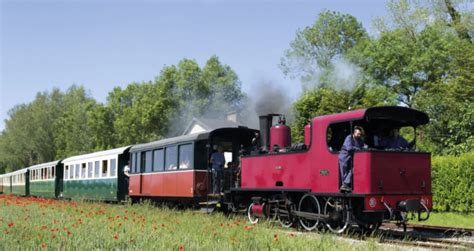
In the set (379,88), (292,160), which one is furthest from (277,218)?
(379,88)

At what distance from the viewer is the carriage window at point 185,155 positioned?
16130 mm

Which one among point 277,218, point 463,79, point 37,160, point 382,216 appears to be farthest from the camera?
point 37,160

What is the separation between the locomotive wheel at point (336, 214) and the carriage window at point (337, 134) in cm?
118

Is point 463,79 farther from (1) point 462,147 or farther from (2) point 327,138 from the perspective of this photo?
(2) point 327,138

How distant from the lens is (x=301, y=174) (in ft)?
39.8

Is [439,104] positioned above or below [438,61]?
below

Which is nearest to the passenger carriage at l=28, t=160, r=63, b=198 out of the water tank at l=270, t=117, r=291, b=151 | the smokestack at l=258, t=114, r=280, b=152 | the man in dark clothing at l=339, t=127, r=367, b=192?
the smokestack at l=258, t=114, r=280, b=152

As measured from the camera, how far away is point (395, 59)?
37.2 m

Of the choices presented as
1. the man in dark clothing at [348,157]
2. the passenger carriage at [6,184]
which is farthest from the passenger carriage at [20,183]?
the man in dark clothing at [348,157]

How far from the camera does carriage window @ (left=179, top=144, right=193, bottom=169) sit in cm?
1613

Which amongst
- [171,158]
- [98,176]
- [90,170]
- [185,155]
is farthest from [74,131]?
[185,155]

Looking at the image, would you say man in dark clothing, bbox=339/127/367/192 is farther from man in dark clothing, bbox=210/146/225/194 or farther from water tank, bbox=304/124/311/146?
man in dark clothing, bbox=210/146/225/194

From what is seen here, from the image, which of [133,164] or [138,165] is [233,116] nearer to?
[133,164]

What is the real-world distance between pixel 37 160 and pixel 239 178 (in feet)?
238
